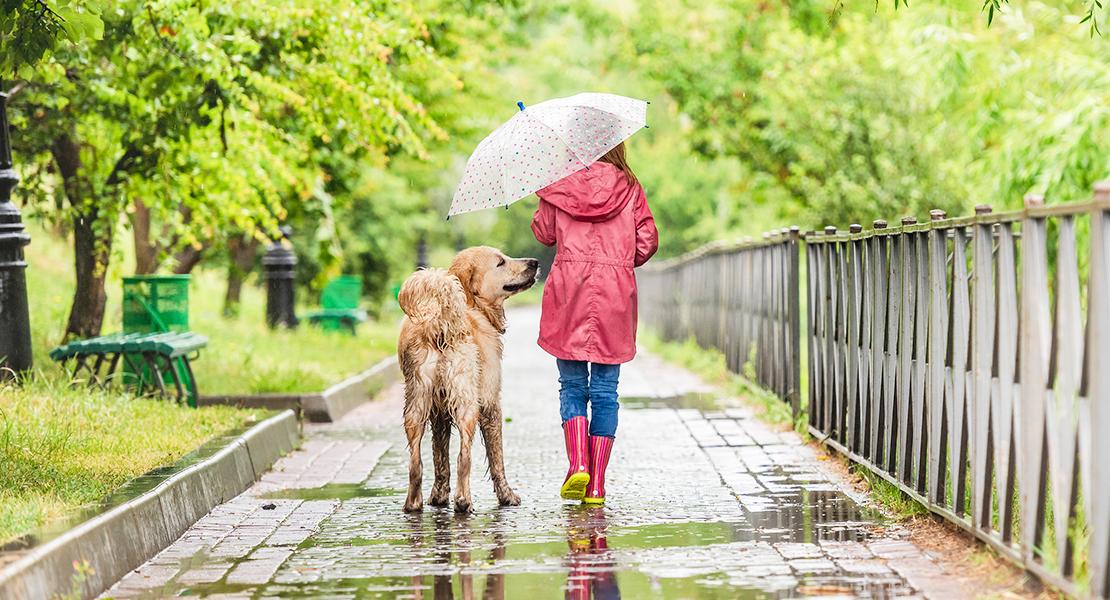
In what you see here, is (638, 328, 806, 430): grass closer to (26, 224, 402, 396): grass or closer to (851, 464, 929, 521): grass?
(851, 464, 929, 521): grass

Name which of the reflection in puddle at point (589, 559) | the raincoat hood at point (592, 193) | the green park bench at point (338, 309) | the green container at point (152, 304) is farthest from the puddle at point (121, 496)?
the green park bench at point (338, 309)

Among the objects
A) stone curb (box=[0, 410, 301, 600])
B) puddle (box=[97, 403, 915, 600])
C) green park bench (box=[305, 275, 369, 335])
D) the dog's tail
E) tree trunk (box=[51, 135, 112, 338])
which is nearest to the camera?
stone curb (box=[0, 410, 301, 600])

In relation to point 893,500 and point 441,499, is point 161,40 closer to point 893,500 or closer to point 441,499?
point 441,499

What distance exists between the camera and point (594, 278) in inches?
255

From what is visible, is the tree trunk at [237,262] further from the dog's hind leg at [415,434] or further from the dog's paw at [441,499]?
the dog's hind leg at [415,434]

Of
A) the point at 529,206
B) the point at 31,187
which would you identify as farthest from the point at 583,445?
the point at 529,206

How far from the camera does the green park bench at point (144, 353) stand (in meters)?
8.84

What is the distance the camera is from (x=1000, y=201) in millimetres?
14164

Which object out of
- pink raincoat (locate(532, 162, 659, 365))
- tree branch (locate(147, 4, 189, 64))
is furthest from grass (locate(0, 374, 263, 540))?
tree branch (locate(147, 4, 189, 64))

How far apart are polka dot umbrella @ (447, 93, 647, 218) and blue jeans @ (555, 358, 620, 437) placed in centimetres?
98

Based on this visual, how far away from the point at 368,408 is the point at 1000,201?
760cm

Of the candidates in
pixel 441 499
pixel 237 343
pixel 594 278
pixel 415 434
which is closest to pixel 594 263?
pixel 594 278

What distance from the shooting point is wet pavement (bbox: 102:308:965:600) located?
4.61 meters

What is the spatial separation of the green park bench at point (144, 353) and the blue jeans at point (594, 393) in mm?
3512
